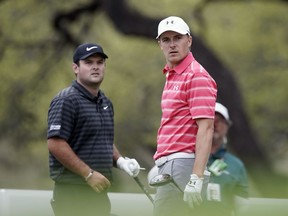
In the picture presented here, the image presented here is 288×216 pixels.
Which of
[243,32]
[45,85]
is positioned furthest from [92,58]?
[243,32]

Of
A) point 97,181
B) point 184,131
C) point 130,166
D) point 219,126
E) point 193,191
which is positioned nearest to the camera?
point 193,191

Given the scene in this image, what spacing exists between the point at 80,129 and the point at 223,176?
5.49 feet

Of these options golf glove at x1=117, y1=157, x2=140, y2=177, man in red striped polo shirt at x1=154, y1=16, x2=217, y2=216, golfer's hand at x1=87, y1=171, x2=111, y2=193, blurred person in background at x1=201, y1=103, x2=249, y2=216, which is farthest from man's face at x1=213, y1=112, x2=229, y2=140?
man in red striped polo shirt at x1=154, y1=16, x2=217, y2=216

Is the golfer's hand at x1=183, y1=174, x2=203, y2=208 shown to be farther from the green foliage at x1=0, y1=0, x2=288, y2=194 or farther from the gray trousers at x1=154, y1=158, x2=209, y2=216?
the green foliage at x1=0, y1=0, x2=288, y2=194

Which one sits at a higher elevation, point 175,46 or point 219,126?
point 175,46

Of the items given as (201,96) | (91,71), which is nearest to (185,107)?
(201,96)

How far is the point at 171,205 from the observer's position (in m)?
5.53

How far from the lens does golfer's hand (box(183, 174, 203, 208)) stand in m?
5.34

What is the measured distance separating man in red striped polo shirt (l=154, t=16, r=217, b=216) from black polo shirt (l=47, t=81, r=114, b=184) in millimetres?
564

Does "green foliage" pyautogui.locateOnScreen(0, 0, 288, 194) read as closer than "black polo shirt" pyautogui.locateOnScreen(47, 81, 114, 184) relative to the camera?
No

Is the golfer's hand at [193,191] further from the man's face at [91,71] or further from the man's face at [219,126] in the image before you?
the man's face at [219,126]

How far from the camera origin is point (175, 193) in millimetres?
5527

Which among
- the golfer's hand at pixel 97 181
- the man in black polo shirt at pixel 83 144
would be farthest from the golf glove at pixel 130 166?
the golfer's hand at pixel 97 181

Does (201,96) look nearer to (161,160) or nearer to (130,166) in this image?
(161,160)
